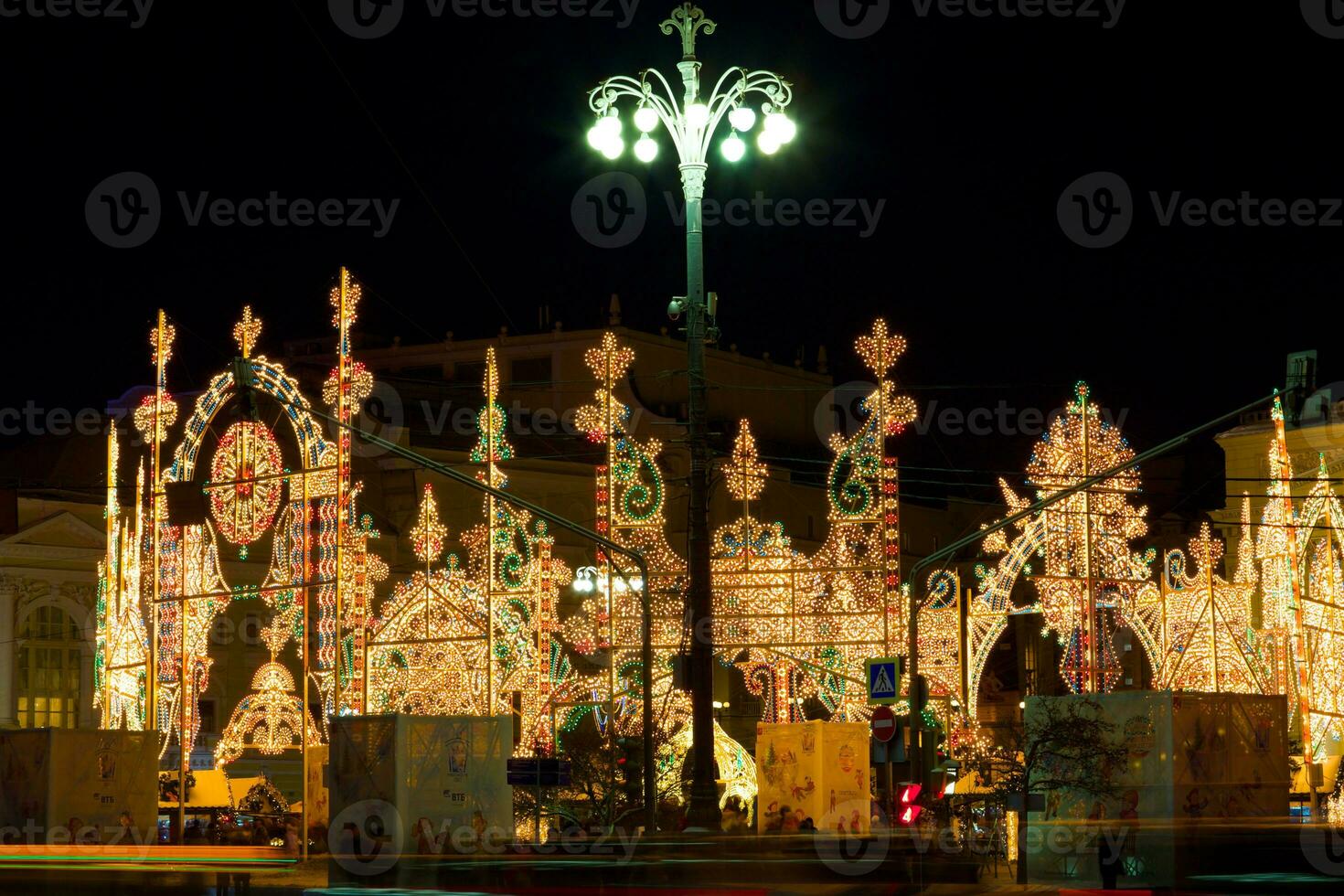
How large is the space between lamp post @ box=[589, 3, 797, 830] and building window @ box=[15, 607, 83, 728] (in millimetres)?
34419

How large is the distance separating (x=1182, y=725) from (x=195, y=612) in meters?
19.2

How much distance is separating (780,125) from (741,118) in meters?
0.49

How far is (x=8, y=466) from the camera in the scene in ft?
188

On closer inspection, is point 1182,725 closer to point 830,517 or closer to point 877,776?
point 830,517

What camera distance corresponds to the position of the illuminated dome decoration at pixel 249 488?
3191 centimetres

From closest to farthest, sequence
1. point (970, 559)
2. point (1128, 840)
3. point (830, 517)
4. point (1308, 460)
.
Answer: point (1128, 840)
point (830, 517)
point (1308, 460)
point (970, 559)

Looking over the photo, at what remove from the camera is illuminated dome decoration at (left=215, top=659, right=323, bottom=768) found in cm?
3581

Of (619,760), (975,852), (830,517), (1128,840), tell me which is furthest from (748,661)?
(1128,840)
